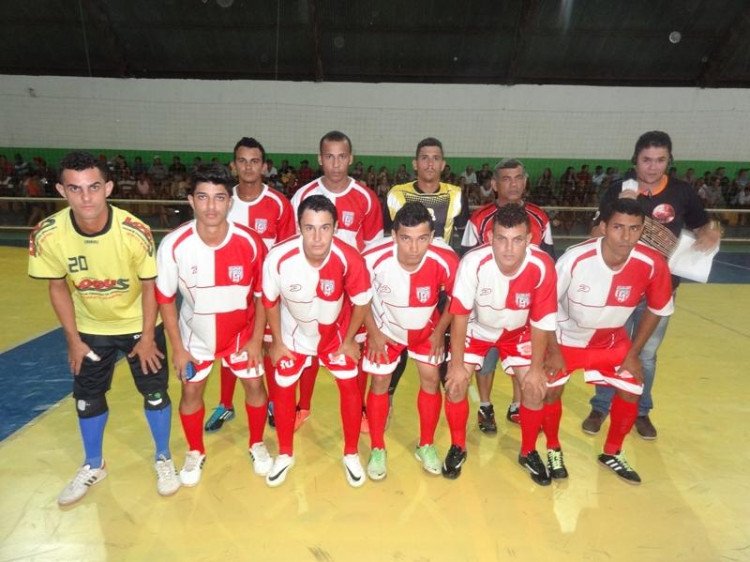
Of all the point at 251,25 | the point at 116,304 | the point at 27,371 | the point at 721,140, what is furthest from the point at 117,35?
the point at 721,140

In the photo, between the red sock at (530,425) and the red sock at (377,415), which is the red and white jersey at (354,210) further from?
the red sock at (530,425)

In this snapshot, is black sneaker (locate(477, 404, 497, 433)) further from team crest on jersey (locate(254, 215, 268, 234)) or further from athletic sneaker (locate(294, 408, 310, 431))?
team crest on jersey (locate(254, 215, 268, 234))

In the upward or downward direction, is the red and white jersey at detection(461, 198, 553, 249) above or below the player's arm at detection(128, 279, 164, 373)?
above

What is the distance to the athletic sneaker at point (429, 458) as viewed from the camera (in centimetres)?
329

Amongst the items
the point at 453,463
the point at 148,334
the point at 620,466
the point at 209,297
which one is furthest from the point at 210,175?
the point at 620,466

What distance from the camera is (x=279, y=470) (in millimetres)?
3174

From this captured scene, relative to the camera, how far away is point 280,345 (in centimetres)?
312

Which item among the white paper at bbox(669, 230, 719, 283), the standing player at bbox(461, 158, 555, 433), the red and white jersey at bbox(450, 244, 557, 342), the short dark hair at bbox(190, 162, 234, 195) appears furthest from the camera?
the standing player at bbox(461, 158, 555, 433)

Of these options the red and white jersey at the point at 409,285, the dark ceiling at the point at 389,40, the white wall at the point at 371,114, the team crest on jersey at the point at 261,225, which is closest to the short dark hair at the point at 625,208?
the red and white jersey at the point at 409,285

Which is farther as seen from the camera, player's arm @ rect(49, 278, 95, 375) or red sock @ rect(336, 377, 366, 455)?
red sock @ rect(336, 377, 366, 455)

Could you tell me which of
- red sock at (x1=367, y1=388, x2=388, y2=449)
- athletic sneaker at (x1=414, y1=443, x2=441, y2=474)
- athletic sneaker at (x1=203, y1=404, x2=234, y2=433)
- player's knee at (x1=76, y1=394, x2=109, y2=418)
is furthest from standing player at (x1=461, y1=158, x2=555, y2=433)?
player's knee at (x1=76, y1=394, x2=109, y2=418)

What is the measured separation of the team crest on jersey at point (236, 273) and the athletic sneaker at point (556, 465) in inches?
94.9

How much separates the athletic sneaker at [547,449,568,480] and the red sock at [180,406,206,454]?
2365 mm

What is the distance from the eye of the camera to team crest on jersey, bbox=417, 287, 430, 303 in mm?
3156
